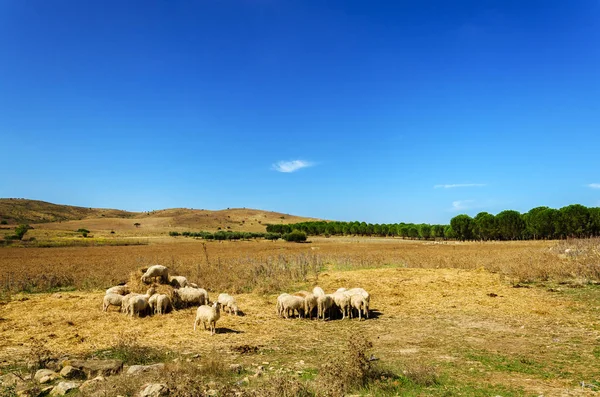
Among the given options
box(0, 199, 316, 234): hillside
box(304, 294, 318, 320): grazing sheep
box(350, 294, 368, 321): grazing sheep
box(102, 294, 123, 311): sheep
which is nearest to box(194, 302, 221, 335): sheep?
box(304, 294, 318, 320): grazing sheep

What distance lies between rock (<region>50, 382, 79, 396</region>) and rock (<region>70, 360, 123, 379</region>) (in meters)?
0.57

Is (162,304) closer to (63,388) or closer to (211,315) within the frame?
(211,315)

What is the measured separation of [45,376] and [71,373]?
20.1 inches

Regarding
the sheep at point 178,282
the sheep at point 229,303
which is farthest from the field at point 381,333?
the sheep at point 178,282

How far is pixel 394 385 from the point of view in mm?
7617

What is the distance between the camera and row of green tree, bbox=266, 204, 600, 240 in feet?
268

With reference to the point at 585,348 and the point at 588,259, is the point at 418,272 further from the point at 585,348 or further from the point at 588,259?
the point at 585,348

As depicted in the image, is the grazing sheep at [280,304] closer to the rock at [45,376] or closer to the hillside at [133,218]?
the rock at [45,376]

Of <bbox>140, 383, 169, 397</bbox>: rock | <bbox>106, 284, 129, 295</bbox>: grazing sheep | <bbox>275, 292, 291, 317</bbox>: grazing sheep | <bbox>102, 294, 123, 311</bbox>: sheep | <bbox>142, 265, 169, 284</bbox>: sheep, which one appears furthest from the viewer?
<bbox>142, 265, 169, 284</bbox>: sheep

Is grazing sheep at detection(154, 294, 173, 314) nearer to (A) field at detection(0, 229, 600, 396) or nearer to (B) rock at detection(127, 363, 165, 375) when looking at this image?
(A) field at detection(0, 229, 600, 396)

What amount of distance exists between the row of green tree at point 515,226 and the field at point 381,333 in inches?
2450

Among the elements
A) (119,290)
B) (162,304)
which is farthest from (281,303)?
(119,290)

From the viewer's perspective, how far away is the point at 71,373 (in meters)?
8.45

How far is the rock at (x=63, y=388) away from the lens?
24.9 feet
